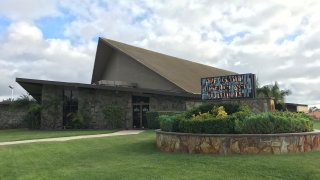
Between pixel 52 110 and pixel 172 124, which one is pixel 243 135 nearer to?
pixel 172 124

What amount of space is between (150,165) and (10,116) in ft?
101

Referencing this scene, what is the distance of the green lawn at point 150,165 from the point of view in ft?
30.1

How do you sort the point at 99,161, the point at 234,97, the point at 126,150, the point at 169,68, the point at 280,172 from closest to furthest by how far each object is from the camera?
the point at 280,172 < the point at 99,161 < the point at 126,150 < the point at 234,97 < the point at 169,68

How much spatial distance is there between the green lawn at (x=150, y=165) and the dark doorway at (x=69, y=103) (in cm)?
1774

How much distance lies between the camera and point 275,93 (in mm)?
39406

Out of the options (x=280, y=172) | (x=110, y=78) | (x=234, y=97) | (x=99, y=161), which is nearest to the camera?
(x=280, y=172)

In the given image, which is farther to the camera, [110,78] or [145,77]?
[110,78]

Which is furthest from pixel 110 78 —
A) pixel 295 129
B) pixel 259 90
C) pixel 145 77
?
pixel 295 129

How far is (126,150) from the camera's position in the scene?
44.2 feet

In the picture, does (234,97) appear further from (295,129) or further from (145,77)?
(145,77)

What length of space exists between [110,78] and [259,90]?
14.3m

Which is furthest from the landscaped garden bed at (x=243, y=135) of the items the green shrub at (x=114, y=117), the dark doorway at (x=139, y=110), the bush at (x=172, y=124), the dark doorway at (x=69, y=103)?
the dark doorway at (x=69, y=103)

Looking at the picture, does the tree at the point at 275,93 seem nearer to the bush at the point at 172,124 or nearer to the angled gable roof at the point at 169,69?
the angled gable roof at the point at 169,69

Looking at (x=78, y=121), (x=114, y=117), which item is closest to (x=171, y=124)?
(x=114, y=117)
